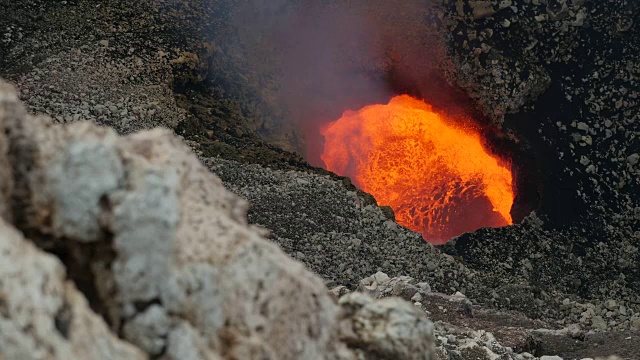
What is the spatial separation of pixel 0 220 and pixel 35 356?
3.80 feet

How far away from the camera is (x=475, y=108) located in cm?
2897

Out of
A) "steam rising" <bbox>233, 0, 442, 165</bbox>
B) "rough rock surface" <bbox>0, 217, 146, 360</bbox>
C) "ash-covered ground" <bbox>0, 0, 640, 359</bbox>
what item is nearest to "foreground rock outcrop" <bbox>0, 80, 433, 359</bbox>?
"rough rock surface" <bbox>0, 217, 146, 360</bbox>

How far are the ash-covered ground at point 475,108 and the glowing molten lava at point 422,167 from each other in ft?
5.58

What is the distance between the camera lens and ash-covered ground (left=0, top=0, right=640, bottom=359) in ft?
67.3

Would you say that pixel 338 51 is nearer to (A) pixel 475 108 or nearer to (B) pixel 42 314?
(A) pixel 475 108

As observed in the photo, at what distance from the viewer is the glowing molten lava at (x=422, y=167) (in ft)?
95.1

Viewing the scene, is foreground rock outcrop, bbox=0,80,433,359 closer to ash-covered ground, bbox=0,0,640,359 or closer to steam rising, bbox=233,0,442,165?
ash-covered ground, bbox=0,0,640,359

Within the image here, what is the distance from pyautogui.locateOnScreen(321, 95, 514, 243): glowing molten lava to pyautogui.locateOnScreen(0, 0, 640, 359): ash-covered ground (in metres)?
1.70

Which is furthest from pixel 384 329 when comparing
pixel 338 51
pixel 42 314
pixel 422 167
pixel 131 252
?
pixel 338 51

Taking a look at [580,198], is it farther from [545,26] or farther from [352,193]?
[352,193]

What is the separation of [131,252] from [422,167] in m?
25.0

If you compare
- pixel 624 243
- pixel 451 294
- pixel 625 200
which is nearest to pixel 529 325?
pixel 451 294

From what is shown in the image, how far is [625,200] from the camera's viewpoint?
2500 cm

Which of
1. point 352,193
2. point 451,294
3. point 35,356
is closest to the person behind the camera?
point 35,356
